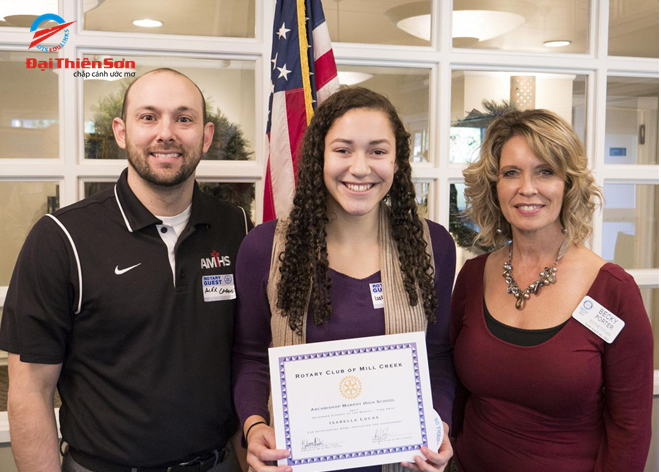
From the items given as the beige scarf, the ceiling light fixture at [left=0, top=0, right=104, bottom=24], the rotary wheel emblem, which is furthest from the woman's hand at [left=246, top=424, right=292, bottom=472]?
the ceiling light fixture at [left=0, top=0, right=104, bottom=24]

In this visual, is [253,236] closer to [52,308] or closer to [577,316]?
[52,308]

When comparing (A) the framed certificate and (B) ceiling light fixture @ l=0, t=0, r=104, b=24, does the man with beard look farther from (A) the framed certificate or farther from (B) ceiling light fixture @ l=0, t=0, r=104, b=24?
(B) ceiling light fixture @ l=0, t=0, r=104, b=24

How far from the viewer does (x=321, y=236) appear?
170 cm

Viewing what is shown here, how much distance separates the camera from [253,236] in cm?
176

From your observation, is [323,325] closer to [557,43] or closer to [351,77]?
[351,77]

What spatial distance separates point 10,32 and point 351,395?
2.07 m

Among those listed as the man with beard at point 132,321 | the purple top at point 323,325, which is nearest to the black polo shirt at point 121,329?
the man with beard at point 132,321

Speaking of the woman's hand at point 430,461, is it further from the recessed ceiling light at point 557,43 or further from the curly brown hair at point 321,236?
the recessed ceiling light at point 557,43

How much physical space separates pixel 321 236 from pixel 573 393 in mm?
923

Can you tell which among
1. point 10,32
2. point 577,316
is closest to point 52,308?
point 10,32

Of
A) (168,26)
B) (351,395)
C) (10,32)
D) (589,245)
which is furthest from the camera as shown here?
(589,245)

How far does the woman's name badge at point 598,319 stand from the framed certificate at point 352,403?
0.55 meters

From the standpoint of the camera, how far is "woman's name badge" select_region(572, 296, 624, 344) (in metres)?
1.69
